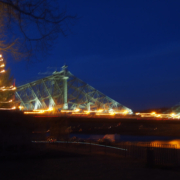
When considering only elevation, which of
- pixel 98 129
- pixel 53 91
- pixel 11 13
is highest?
pixel 53 91

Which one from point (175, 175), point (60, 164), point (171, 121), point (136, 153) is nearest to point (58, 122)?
point (171, 121)

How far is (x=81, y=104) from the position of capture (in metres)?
98.6

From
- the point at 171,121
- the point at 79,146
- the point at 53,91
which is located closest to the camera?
the point at 79,146

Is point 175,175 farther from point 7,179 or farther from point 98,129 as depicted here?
point 98,129

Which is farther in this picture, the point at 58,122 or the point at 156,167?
the point at 58,122

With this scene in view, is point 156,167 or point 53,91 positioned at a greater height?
point 53,91

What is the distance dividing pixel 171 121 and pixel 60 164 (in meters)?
50.1

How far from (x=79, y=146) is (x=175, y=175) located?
15.2 m

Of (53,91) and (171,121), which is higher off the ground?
(53,91)

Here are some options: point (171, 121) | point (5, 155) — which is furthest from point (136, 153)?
point (171, 121)

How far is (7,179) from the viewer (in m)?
9.35

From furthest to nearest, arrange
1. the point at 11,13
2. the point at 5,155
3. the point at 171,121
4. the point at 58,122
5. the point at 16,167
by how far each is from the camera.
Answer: the point at 171,121 → the point at 58,122 → the point at 5,155 → the point at 16,167 → the point at 11,13

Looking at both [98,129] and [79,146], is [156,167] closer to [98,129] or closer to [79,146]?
[79,146]

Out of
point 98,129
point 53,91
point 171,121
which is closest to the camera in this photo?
point 171,121
